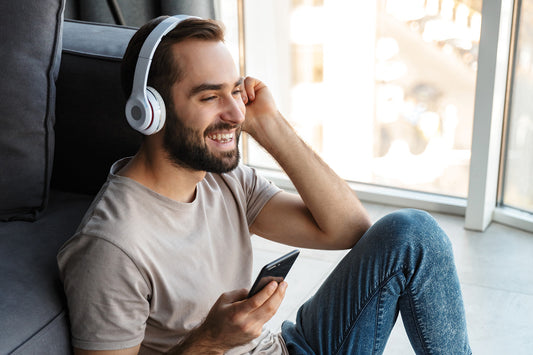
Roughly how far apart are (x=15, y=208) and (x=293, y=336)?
631mm

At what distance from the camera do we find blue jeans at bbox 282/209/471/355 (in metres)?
1.21

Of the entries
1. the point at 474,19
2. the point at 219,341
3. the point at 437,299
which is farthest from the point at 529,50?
the point at 219,341

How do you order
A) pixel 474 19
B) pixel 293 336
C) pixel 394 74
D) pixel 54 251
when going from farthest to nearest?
pixel 394 74
pixel 474 19
pixel 293 336
pixel 54 251

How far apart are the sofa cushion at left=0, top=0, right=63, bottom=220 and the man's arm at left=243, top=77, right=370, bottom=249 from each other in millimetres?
426

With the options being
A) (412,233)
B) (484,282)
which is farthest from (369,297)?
(484,282)

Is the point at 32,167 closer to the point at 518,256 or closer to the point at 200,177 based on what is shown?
the point at 200,177

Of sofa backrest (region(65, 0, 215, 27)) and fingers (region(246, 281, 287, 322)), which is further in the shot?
sofa backrest (region(65, 0, 215, 27))

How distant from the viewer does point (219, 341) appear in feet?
3.46

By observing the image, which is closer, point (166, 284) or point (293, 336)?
point (166, 284)

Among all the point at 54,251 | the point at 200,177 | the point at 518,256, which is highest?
the point at 200,177

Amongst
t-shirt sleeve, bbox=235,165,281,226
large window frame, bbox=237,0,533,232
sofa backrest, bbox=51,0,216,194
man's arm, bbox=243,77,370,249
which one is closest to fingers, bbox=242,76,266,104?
man's arm, bbox=243,77,370,249

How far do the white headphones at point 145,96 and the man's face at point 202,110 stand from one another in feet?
0.18

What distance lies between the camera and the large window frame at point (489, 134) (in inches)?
88.6

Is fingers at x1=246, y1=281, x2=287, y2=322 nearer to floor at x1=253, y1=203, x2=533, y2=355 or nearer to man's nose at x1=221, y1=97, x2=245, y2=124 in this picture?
man's nose at x1=221, y1=97, x2=245, y2=124
